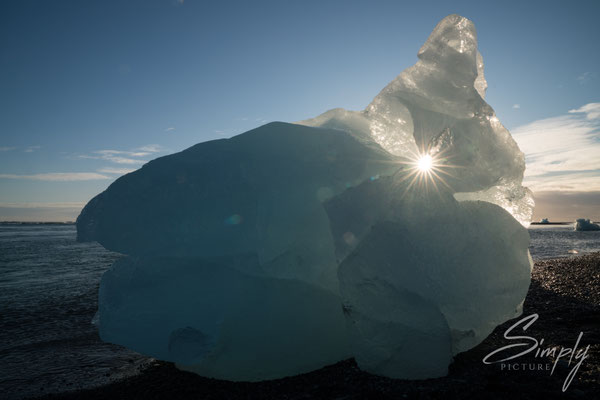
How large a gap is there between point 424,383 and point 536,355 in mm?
1195

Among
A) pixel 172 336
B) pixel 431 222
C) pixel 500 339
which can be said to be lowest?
pixel 500 339

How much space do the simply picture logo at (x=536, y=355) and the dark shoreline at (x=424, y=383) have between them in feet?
0.09

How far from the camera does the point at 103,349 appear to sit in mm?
4125

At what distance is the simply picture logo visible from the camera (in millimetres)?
2662

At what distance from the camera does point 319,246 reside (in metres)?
2.97

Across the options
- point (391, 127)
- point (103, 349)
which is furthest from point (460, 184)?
point (103, 349)

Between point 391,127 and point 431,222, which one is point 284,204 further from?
point 391,127

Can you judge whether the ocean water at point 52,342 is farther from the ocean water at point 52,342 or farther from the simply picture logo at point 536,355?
the simply picture logo at point 536,355

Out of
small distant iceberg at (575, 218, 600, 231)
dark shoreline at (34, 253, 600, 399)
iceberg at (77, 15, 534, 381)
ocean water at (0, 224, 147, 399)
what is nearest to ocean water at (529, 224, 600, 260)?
small distant iceberg at (575, 218, 600, 231)

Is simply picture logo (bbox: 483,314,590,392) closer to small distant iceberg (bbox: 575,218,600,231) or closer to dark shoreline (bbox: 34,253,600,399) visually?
dark shoreline (bbox: 34,253,600,399)

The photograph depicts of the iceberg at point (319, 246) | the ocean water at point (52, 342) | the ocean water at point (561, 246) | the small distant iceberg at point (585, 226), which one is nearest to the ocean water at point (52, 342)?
the ocean water at point (52, 342)

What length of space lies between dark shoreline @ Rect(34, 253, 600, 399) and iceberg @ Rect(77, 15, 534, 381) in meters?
0.13

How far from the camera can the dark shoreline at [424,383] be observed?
236 centimetres

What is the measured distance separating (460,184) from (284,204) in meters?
1.68
